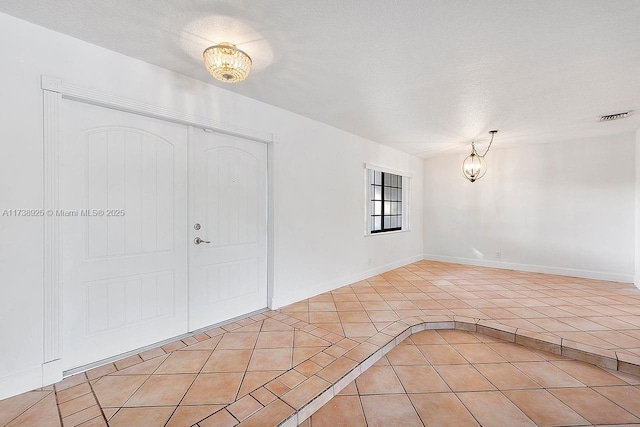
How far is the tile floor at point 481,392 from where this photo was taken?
1766mm

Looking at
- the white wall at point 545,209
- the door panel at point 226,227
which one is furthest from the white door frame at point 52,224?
the white wall at point 545,209

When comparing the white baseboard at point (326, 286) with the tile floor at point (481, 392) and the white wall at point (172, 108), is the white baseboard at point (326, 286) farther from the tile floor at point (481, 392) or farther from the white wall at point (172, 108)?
the tile floor at point (481, 392)

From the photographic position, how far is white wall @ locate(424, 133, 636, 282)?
4.68 meters

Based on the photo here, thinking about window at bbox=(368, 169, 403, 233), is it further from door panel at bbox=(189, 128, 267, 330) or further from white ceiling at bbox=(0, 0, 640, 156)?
door panel at bbox=(189, 128, 267, 330)

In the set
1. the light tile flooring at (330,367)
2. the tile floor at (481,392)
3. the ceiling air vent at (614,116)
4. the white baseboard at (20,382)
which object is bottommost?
the tile floor at (481,392)

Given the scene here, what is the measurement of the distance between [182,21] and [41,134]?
1236 mm

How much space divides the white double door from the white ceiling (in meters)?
0.65

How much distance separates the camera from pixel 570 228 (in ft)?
16.5

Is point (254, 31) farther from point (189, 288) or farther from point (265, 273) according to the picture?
point (265, 273)

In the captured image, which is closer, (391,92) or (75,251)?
(75,251)

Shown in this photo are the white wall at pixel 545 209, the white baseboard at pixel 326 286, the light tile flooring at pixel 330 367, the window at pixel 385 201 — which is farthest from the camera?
the window at pixel 385 201

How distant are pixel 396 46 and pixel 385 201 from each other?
382cm

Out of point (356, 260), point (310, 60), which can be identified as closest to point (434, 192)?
point (356, 260)

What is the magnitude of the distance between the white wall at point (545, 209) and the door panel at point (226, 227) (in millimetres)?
4589
